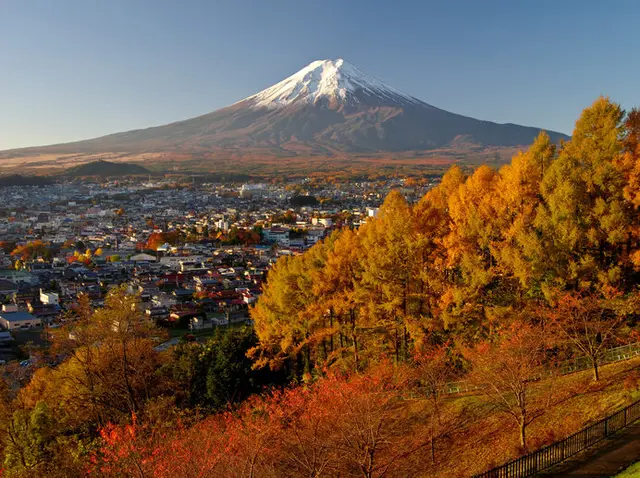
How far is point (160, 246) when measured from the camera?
5984cm

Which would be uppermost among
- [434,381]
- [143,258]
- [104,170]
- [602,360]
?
[104,170]

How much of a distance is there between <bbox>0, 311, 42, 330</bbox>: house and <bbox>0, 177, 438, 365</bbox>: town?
6 centimetres

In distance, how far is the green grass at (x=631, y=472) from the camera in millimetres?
6855

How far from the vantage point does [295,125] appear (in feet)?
650

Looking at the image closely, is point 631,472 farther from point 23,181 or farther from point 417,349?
point 23,181

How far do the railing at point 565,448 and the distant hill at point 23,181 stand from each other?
16261cm

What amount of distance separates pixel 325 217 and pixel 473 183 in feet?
221

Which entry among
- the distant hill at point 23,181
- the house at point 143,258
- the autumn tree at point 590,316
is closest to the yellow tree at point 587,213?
the autumn tree at point 590,316

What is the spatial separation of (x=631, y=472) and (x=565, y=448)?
100 centimetres

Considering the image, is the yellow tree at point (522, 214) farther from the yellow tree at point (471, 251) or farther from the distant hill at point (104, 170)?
the distant hill at point (104, 170)

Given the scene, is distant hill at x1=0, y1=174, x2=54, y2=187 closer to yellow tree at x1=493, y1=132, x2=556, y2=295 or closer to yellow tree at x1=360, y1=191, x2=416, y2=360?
yellow tree at x1=360, y1=191, x2=416, y2=360

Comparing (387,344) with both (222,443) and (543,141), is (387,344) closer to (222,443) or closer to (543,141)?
(222,443)

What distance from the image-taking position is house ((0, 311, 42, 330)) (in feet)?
106

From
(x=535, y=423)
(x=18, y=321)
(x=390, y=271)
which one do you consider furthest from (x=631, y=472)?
(x=18, y=321)
